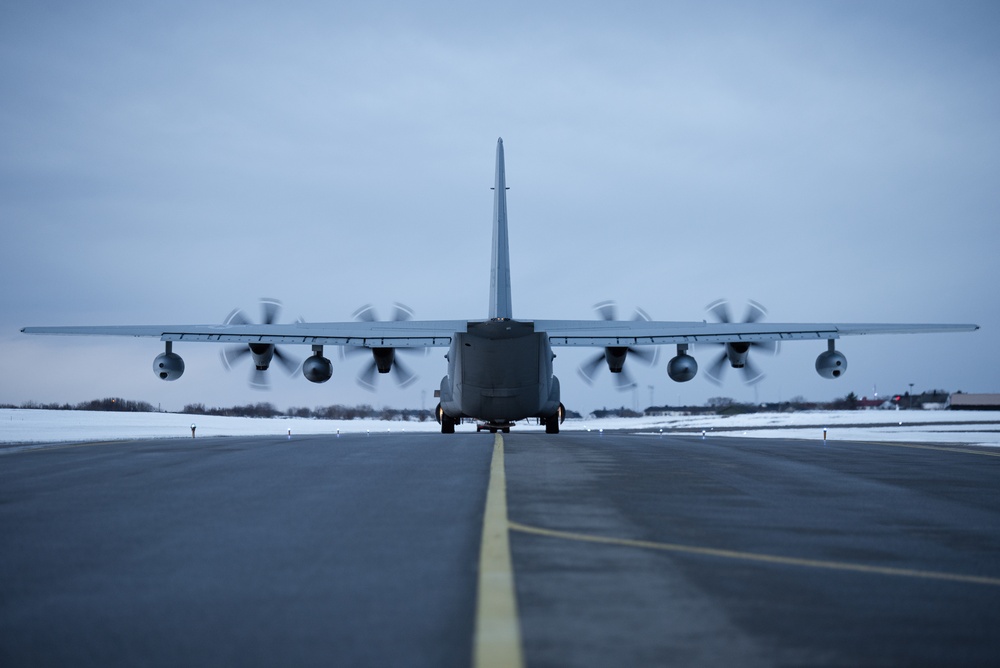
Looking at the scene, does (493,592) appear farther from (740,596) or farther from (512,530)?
(512,530)

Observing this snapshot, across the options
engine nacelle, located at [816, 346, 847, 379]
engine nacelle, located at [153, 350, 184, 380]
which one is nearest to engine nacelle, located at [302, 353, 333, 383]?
engine nacelle, located at [153, 350, 184, 380]

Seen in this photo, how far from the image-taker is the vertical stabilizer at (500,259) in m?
34.6

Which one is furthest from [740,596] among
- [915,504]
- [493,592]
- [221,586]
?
[915,504]

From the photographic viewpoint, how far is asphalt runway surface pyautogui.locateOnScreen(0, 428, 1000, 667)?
424cm

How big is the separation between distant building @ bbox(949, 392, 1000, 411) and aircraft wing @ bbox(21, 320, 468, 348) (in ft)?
373

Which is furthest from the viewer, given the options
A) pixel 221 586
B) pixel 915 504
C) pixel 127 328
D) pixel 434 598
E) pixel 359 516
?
pixel 127 328

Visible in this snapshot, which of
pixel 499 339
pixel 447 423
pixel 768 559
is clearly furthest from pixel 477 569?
pixel 447 423

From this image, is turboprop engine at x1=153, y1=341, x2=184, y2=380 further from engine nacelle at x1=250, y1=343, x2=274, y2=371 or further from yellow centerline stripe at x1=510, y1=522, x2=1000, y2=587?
yellow centerline stripe at x1=510, y1=522, x2=1000, y2=587

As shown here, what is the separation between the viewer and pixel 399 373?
38.1 metres

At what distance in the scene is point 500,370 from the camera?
3284 cm

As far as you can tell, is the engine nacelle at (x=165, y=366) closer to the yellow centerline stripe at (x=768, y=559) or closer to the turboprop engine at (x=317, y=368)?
the turboprop engine at (x=317, y=368)

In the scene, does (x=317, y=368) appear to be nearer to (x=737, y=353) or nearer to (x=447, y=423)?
(x=447, y=423)

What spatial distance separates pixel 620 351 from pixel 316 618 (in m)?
33.0

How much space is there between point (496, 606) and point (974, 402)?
141 m
